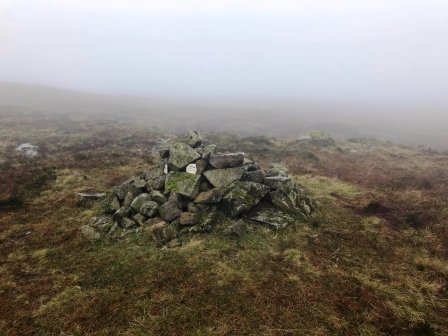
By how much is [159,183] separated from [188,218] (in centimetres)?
258

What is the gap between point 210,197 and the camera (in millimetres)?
13391

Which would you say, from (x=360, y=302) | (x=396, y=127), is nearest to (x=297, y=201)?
(x=360, y=302)

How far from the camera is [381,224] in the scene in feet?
45.7

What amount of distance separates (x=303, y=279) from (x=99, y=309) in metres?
6.01

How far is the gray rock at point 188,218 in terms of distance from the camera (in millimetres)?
12664

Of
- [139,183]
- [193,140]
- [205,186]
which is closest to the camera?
[205,186]

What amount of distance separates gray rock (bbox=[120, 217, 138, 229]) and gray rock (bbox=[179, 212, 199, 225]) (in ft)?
6.33

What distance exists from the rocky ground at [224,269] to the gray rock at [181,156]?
651 mm

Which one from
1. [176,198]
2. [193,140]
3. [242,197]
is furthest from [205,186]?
[193,140]

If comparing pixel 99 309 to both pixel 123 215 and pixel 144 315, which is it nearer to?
pixel 144 315

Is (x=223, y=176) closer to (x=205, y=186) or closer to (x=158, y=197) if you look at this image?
(x=205, y=186)

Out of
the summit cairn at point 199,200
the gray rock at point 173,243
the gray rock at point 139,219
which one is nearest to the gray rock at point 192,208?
the summit cairn at point 199,200

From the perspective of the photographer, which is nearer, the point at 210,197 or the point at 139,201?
the point at 210,197

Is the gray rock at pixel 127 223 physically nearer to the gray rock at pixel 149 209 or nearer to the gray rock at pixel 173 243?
the gray rock at pixel 149 209
